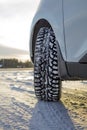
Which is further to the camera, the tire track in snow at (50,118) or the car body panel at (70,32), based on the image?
the car body panel at (70,32)

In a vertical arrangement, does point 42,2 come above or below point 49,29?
above

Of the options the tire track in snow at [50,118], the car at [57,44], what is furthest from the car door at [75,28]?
the tire track in snow at [50,118]

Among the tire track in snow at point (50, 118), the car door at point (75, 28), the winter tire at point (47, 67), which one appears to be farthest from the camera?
the winter tire at point (47, 67)

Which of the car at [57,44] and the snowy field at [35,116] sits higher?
the car at [57,44]

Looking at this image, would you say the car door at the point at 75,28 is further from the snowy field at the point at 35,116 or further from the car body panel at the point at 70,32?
the snowy field at the point at 35,116

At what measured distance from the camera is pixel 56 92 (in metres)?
4.93

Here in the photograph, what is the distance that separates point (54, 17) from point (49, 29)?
0.54m

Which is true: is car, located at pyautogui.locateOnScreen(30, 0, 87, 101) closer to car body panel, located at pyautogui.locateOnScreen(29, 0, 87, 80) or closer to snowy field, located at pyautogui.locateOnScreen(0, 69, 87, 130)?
car body panel, located at pyautogui.locateOnScreen(29, 0, 87, 80)

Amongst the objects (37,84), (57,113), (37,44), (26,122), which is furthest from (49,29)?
(26,122)

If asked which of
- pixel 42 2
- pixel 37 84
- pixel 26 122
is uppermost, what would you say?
pixel 42 2

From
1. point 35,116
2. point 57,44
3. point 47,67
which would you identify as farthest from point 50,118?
point 47,67

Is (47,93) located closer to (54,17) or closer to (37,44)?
(37,44)

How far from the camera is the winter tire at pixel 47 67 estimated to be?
15.6 ft

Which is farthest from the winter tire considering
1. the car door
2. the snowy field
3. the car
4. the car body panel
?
the car door
